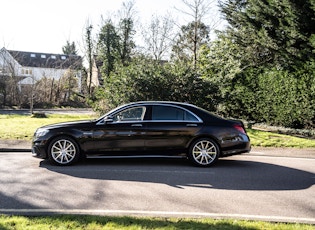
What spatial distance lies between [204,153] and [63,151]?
133 inches

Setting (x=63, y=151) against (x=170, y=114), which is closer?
(x=63, y=151)

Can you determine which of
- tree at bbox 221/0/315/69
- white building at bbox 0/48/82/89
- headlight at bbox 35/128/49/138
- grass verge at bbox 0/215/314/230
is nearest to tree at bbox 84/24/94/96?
white building at bbox 0/48/82/89

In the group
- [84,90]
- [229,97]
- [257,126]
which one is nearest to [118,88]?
[229,97]

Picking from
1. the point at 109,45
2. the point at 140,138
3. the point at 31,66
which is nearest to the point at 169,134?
the point at 140,138

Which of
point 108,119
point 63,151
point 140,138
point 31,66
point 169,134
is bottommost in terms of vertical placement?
point 63,151

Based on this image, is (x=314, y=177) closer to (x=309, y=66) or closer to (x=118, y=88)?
(x=309, y=66)

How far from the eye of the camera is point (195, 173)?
7.71 m

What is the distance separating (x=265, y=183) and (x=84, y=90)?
4250cm

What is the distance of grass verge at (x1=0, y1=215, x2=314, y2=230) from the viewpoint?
14.0ft

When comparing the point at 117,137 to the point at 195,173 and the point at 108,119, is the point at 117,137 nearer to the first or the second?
the point at 108,119

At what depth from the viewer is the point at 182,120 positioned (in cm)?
850

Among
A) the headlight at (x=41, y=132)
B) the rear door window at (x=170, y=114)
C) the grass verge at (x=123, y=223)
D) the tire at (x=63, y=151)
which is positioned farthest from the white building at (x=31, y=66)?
the grass verge at (x=123, y=223)

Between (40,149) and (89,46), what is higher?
(89,46)

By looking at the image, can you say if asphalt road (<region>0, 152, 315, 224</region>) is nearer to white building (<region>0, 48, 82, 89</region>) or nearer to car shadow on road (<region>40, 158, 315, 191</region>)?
car shadow on road (<region>40, 158, 315, 191</region>)
